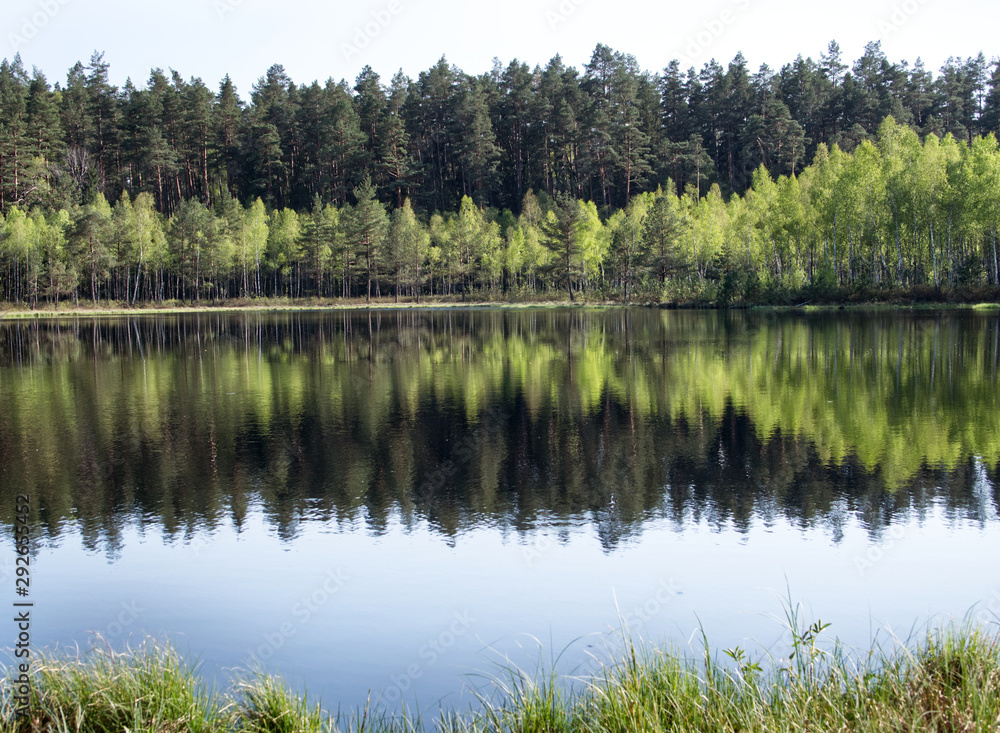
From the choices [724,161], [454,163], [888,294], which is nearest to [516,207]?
[454,163]

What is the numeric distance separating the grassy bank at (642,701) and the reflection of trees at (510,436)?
526 centimetres

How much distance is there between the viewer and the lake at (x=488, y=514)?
8273mm

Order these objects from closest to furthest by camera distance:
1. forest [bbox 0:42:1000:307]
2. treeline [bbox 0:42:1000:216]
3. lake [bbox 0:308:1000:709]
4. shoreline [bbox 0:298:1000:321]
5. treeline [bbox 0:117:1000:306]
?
lake [bbox 0:308:1000:709] → shoreline [bbox 0:298:1000:321] → treeline [bbox 0:117:1000:306] → forest [bbox 0:42:1000:307] → treeline [bbox 0:42:1000:216]

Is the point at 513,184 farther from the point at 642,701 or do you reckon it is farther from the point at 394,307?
the point at 642,701

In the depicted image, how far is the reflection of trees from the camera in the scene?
495 inches

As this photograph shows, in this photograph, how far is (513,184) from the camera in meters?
121

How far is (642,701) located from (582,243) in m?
85.2

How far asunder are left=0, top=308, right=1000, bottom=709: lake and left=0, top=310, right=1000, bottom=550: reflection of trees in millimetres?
92

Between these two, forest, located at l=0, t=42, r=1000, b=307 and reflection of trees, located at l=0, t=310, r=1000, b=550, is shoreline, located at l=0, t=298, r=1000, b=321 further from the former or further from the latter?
reflection of trees, located at l=0, t=310, r=1000, b=550

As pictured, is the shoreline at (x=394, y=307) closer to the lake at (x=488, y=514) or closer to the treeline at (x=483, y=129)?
the treeline at (x=483, y=129)

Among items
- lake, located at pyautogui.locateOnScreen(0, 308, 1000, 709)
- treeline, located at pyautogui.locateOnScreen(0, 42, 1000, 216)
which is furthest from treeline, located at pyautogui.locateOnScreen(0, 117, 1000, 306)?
lake, located at pyautogui.locateOnScreen(0, 308, 1000, 709)

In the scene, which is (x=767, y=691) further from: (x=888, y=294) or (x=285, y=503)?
(x=888, y=294)

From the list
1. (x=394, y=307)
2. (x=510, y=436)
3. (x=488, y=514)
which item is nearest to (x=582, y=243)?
(x=394, y=307)

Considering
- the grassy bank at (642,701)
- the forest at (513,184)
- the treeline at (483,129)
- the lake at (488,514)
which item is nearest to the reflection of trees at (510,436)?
the lake at (488,514)
